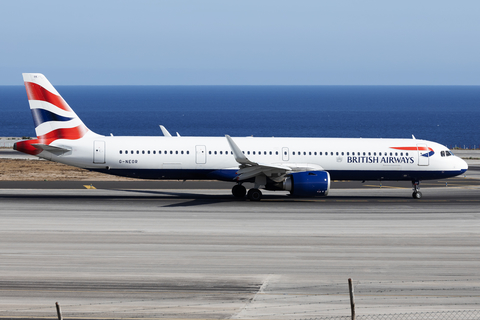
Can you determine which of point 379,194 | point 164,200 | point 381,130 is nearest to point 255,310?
point 164,200

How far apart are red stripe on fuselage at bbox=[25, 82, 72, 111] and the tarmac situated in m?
5.61

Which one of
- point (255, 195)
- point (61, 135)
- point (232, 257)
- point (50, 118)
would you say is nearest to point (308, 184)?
point (255, 195)

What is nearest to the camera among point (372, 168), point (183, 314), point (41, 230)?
point (183, 314)

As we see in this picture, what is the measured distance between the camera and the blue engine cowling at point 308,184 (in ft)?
100

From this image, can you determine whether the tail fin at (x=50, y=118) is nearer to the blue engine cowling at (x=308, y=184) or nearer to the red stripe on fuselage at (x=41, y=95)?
the red stripe on fuselage at (x=41, y=95)

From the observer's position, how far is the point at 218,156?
3322 cm

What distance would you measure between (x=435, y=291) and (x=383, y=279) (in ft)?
5.42

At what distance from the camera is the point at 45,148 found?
3219 centimetres

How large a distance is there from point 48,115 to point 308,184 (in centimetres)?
1551

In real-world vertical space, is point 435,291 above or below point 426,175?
below

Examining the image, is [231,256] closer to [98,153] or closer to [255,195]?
[255,195]

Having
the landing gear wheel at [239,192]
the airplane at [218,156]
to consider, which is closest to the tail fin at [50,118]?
the airplane at [218,156]

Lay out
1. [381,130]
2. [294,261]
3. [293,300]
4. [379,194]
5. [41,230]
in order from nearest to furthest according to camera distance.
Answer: [293,300] → [294,261] → [41,230] → [379,194] → [381,130]

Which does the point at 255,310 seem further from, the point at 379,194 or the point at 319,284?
the point at 379,194
